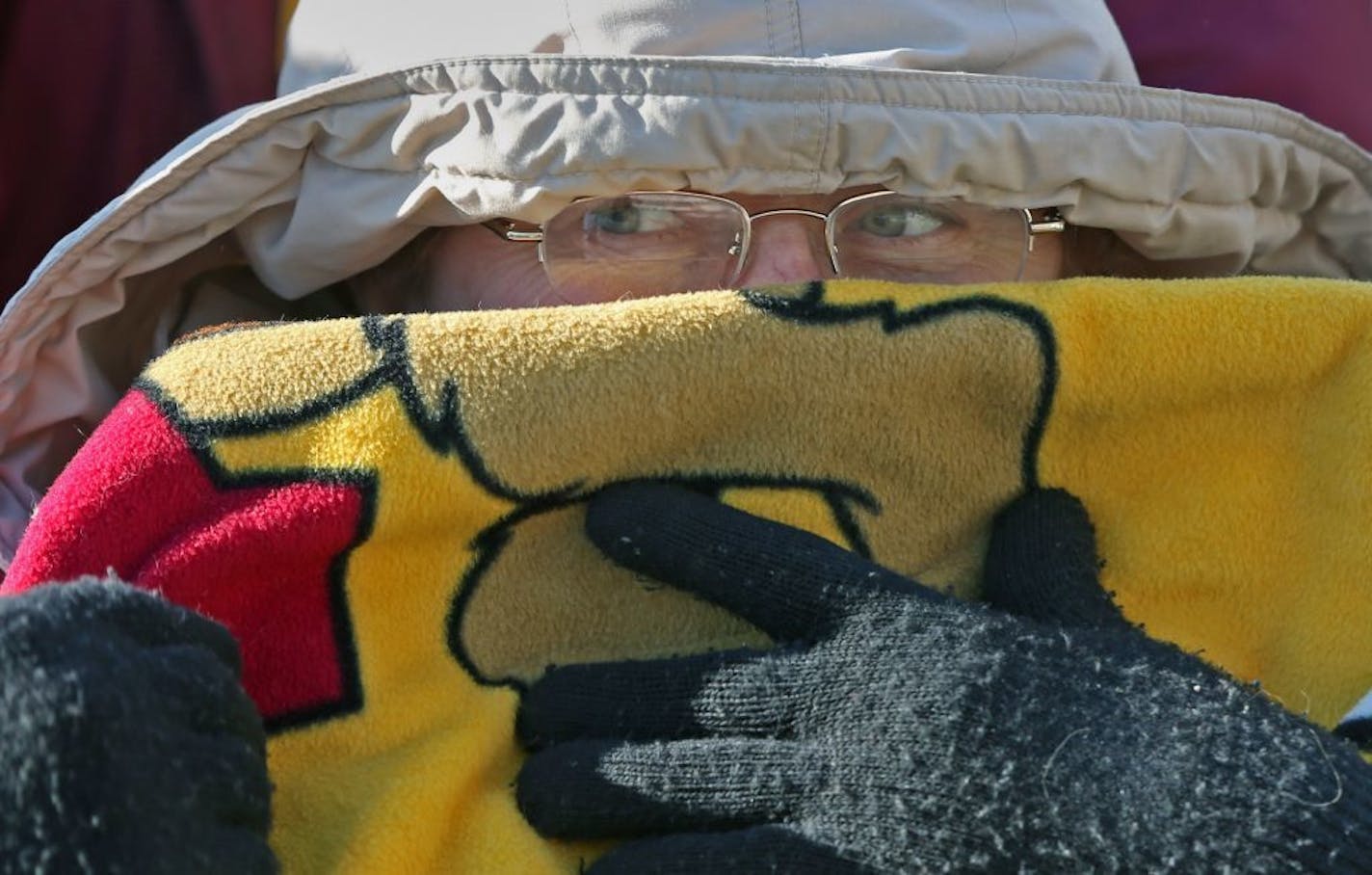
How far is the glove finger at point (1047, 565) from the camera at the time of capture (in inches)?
38.5

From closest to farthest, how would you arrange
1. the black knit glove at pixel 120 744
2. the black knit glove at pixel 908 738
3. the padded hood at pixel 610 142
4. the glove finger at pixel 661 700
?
the black knit glove at pixel 120 744
the black knit glove at pixel 908 738
the glove finger at pixel 661 700
the padded hood at pixel 610 142

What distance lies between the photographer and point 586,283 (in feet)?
4.20

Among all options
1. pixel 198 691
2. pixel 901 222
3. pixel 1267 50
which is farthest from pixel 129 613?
pixel 1267 50

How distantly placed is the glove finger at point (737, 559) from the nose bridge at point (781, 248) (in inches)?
12.8

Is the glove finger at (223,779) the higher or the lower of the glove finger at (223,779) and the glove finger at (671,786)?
the higher

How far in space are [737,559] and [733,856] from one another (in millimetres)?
199

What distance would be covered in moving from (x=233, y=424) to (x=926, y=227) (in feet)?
2.17

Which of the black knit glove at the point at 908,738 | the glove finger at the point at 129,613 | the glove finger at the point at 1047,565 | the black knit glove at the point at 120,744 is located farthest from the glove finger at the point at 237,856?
the glove finger at the point at 1047,565

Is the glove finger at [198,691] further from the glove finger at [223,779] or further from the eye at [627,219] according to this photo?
the eye at [627,219]

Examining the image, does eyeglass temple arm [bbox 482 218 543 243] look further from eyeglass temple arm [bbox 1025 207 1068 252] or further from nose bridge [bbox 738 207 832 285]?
eyeglass temple arm [bbox 1025 207 1068 252]

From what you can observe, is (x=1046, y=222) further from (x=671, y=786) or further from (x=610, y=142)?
(x=671, y=786)

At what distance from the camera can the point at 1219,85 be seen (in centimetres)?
153

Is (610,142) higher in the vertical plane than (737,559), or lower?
higher

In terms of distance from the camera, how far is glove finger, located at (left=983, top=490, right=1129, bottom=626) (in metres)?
0.98
